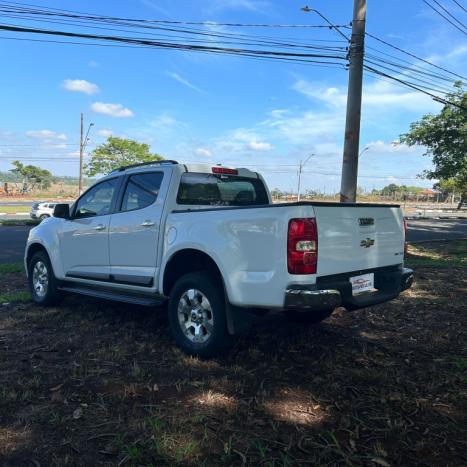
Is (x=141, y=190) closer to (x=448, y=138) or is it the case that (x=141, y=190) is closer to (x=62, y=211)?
(x=62, y=211)

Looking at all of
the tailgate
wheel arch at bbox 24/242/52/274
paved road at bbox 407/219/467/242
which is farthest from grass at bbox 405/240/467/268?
wheel arch at bbox 24/242/52/274

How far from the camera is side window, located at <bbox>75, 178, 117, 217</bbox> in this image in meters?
5.47

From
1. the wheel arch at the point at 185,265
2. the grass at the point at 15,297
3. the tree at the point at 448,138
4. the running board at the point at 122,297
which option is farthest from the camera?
the tree at the point at 448,138

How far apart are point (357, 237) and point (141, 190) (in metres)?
2.42

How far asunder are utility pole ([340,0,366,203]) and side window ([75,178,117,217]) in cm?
517

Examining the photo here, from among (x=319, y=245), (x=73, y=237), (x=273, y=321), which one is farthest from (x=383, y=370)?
(x=73, y=237)

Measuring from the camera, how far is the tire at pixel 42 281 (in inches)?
240

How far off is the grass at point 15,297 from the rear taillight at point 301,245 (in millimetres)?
4694

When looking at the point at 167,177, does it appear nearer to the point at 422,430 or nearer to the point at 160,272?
the point at 160,272

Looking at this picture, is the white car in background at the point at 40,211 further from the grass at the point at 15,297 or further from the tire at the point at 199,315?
the tire at the point at 199,315

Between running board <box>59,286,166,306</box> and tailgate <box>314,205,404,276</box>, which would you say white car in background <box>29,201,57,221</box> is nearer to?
running board <box>59,286,166,306</box>

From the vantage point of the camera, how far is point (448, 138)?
16.5 metres

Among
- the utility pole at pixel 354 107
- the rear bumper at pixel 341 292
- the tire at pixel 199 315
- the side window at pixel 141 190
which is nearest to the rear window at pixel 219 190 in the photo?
the side window at pixel 141 190

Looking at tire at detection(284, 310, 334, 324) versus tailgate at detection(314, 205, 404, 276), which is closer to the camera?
tailgate at detection(314, 205, 404, 276)
